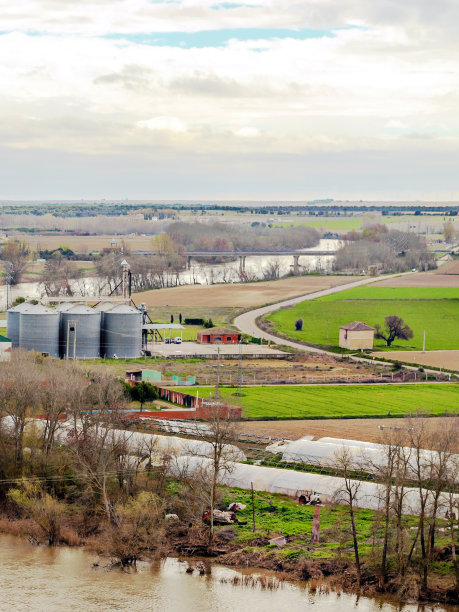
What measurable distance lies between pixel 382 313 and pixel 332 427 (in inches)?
1048

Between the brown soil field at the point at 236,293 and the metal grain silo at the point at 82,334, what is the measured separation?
1664 cm

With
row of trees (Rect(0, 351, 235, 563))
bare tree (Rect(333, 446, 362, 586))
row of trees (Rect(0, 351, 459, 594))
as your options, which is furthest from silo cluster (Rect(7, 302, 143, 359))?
bare tree (Rect(333, 446, 362, 586))

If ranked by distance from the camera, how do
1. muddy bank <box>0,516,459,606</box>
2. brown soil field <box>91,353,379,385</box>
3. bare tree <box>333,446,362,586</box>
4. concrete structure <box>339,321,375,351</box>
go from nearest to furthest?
muddy bank <box>0,516,459,606</box>, bare tree <box>333,446,362,586</box>, brown soil field <box>91,353,379,385</box>, concrete structure <box>339,321,375,351</box>

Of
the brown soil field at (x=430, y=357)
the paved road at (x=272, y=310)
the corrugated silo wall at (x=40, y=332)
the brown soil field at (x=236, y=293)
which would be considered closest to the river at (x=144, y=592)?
the corrugated silo wall at (x=40, y=332)

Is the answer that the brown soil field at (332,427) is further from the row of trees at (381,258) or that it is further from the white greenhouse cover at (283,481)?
the row of trees at (381,258)

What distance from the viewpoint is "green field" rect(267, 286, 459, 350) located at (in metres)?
45.2

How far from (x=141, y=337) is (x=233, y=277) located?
37.5m

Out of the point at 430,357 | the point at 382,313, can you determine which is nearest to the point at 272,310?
the point at 382,313

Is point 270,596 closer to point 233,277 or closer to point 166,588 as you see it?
point 166,588

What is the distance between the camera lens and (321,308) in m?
55.1

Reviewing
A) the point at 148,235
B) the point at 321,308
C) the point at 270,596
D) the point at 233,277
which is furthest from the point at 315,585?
the point at 148,235

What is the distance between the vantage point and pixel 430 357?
131ft

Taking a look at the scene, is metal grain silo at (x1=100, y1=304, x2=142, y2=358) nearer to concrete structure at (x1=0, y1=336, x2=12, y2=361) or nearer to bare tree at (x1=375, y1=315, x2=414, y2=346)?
concrete structure at (x1=0, y1=336, x2=12, y2=361)

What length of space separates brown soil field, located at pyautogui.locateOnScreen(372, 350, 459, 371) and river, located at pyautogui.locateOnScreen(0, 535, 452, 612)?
21.8 meters
